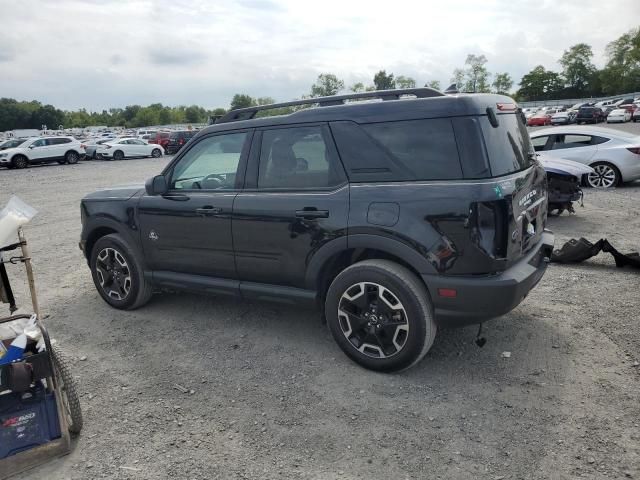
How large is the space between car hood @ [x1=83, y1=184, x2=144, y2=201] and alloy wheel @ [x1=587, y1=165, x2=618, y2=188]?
1012 centimetres

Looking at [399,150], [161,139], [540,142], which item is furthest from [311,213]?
[161,139]

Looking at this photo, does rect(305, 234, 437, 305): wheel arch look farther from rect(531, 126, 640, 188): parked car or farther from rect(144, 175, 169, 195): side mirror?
rect(531, 126, 640, 188): parked car

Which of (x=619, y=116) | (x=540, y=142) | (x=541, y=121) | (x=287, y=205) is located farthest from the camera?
(x=541, y=121)

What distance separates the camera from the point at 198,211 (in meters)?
4.39

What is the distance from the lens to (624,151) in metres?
10.9

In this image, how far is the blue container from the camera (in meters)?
2.84

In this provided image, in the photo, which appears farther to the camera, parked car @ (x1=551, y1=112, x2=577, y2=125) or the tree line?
the tree line

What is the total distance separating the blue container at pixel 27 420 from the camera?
9.32 ft

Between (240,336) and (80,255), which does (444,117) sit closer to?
(240,336)

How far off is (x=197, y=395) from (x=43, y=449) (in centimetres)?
100

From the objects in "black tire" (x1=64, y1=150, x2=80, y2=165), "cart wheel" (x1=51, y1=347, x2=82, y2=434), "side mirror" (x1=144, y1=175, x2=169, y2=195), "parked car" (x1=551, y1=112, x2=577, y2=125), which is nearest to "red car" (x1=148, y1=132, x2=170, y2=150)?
"black tire" (x1=64, y1=150, x2=80, y2=165)

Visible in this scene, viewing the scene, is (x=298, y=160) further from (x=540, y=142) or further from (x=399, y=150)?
(x=540, y=142)

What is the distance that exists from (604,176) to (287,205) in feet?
32.6

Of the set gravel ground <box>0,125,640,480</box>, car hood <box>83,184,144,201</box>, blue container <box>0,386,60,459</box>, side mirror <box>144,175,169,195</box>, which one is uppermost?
side mirror <box>144,175,169,195</box>
